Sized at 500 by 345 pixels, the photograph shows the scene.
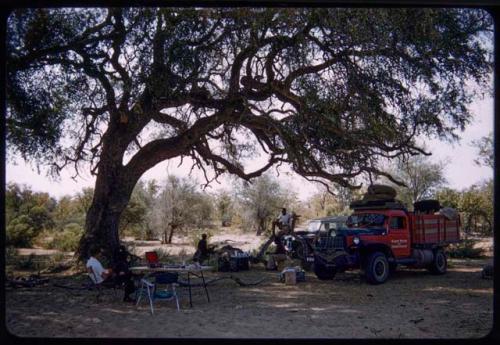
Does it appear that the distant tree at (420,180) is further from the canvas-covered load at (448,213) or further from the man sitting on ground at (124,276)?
the man sitting on ground at (124,276)

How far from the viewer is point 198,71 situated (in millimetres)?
12305

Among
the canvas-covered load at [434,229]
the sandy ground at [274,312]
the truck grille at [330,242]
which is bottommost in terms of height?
the sandy ground at [274,312]

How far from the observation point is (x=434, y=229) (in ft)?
50.1

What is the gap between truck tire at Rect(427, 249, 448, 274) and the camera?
15.4 meters

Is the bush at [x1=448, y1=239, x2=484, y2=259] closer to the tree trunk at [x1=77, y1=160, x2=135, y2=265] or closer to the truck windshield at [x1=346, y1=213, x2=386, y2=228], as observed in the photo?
the truck windshield at [x1=346, y1=213, x2=386, y2=228]

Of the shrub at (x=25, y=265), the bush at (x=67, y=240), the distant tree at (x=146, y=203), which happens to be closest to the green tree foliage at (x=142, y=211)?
the distant tree at (x=146, y=203)

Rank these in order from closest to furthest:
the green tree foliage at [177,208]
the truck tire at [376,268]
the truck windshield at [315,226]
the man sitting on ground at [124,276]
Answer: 1. the man sitting on ground at [124,276]
2. the truck tire at [376,268]
3. the truck windshield at [315,226]
4. the green tree foliage at [177,208]

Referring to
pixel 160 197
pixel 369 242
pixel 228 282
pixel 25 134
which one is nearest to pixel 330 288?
pixel 369 242

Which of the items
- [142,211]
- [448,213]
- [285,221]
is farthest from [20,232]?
[448,213]

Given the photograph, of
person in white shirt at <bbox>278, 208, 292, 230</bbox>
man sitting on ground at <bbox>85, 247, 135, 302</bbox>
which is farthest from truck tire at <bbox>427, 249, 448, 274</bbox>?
man sitting on ground at <bbox>85, 247, 135, 302</bbox>

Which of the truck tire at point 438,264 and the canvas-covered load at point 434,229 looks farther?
the truck tire at point 438,264

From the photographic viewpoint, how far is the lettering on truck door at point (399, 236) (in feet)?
45.8

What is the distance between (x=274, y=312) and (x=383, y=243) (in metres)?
5.15

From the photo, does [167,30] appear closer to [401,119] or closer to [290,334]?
[401,119]
